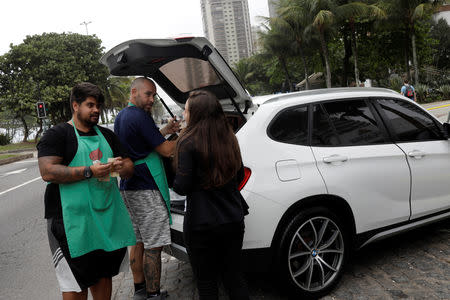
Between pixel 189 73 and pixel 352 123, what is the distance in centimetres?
152

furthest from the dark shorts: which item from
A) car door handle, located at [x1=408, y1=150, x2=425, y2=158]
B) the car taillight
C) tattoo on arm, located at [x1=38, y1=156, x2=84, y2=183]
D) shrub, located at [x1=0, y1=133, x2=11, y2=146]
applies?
shrub, located at [x1=0, y1=133, x2=11, y2=146]

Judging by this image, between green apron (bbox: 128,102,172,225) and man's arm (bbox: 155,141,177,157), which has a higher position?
man's arm (bbox: 155,141,177,157)

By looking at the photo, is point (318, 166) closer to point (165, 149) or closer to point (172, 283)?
point (165, 149)

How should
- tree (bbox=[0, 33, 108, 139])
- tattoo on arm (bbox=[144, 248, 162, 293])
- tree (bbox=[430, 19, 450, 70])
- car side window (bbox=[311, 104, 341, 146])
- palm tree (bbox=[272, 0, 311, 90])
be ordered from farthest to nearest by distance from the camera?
tree (bbox=[430, 19, 450, 70]) < palm tree (bbox=[272, 0, 311, 90]) < tree (bbox=[0, 33, 108, 139]) < car side window (bbox=[311, 104, 341, 146]) < tattoo on arm (bbox=[144, 248, 162, 293])

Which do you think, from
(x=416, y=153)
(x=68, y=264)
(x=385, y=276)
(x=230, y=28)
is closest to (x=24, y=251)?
(x=68, y=264)

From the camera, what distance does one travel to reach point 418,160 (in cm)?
334

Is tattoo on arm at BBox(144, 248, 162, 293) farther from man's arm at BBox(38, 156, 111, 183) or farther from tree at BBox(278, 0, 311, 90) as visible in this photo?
tree at BBox(278, 0, 311, 90)

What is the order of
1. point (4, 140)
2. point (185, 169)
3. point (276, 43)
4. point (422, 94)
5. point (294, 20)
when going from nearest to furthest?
point (185, 169), point (422, 94), point (294, 20), point (4, 140), point (276, 43)

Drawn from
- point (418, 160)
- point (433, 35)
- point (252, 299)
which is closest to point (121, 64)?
point (252, 299)

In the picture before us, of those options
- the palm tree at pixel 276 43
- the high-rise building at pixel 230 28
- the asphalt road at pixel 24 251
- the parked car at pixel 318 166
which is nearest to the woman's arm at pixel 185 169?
the parked car at pixel 318 166

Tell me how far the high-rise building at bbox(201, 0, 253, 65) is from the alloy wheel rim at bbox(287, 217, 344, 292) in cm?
13673

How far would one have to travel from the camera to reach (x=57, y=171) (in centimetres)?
207

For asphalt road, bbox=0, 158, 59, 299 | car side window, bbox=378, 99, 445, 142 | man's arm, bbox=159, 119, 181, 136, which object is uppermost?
man's arm, bbox=159, 119, 181, 136

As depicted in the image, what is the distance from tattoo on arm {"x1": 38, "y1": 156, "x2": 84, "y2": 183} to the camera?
2.07 meters
